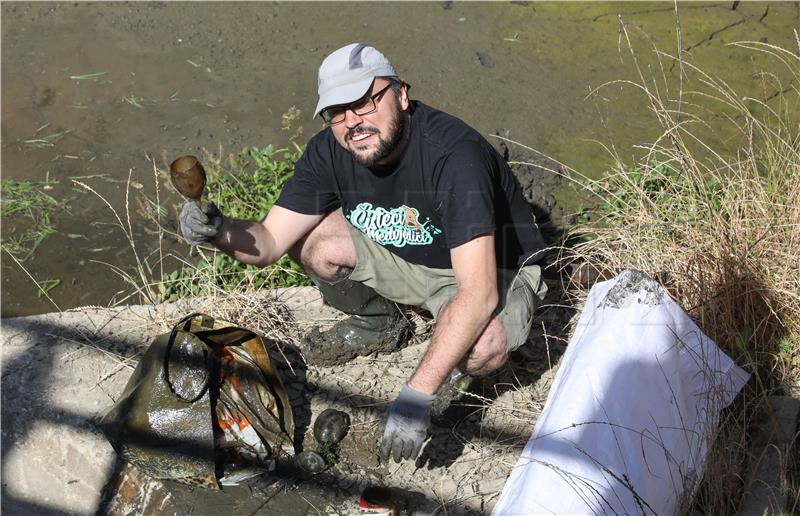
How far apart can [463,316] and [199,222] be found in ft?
3.31

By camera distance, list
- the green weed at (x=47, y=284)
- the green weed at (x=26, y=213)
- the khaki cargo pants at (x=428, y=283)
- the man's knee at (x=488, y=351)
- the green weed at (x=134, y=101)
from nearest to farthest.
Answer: the man's knee at (x=488, y=351), the khaki cargo pants at (x=428, y=283), the green weed at (x=47, y=284), the green weed at (x=26, y=213), the green weed at (x=134, y=101)

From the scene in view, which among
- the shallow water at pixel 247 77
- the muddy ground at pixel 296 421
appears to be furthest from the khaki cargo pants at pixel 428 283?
the shallow water at pixel 247 77

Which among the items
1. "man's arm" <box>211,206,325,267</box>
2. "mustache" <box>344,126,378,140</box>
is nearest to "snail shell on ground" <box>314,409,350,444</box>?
"man's arm" <box>211,206,325,267</box>

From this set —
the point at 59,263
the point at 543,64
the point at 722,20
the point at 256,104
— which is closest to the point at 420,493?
the point at 59,263

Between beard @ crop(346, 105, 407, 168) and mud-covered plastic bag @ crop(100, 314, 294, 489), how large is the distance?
804 mm

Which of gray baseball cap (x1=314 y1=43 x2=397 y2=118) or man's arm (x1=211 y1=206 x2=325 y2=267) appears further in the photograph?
man's arm (x1=211 y1=206 x2=325 y2=267)

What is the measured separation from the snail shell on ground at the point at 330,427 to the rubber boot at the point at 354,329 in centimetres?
32

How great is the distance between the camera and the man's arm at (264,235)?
3217mm

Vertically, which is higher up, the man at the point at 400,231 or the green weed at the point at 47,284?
the man at the point at 400,231

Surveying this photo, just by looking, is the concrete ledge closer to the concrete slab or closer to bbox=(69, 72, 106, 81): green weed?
the concrete slab

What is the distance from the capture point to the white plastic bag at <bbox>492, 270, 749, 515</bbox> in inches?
96.9

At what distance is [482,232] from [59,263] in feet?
7.89

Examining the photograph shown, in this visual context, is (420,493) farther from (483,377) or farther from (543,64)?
(543,64)

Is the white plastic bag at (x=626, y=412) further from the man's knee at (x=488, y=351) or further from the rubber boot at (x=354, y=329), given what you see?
the rubber boot at (x=354, y=329)
